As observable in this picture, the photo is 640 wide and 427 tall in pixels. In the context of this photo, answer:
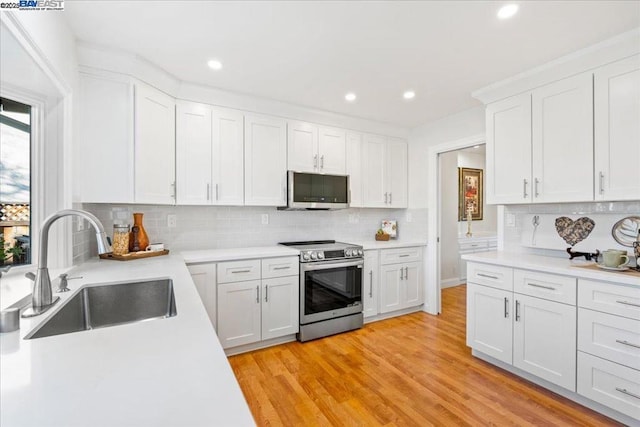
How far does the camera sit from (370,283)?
3379mm

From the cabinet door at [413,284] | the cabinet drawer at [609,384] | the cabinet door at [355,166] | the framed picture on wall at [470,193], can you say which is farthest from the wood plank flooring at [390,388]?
the framed picture on wall at [470,193]

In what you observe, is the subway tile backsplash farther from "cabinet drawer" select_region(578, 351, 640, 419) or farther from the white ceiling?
"cabinet drawer" select_region(578, 351, 640, 419)

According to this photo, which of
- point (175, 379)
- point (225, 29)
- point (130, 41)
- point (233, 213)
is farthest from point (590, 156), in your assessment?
point (130, 41)

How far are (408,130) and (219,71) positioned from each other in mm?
2612

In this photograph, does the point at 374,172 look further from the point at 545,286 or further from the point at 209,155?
the point at 545,286

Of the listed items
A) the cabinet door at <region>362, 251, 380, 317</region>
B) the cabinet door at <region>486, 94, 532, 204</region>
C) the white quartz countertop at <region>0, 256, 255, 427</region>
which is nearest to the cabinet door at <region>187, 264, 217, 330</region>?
Result: the white quartz countertop at <region>0, 256, 255, 427</region>

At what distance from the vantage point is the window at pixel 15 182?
1.55 m

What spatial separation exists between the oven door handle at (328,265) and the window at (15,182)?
1961 millimetres

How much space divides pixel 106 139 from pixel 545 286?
3397 mm

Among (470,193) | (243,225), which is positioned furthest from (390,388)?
(470,193)

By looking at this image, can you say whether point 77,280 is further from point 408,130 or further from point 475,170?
point 475,170

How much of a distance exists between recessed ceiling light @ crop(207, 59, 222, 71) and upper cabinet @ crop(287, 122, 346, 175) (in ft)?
3.19

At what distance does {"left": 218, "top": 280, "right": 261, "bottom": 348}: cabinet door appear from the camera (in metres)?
2.57

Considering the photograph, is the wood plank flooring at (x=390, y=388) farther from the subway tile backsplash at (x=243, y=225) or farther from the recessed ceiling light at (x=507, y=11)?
the recessed ceiling light at (x=507, y=11)
